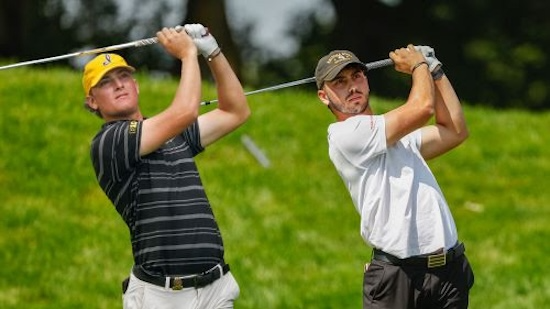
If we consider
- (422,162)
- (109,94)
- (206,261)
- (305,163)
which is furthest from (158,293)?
(305,163)

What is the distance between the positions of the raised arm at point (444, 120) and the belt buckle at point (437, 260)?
23.3 inches

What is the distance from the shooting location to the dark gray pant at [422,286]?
602 centimetres

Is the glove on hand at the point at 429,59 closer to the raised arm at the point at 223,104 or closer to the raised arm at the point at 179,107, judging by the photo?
the raised arm at the point at 223,104

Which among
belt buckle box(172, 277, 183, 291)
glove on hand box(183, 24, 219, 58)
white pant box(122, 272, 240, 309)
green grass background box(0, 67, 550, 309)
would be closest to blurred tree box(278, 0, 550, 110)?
green grass background box(0, 67, 550, 309)

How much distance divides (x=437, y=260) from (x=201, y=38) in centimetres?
154

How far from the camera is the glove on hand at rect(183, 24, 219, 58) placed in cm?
606

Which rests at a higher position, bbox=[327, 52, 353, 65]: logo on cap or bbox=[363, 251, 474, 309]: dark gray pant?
bbox=[327, 52, 353, 65]: logo on cap

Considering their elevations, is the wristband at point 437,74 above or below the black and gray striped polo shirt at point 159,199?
above

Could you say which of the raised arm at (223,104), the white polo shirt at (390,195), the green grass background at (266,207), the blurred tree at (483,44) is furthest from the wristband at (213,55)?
the blurred tree at (483,44)

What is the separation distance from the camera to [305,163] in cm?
1362

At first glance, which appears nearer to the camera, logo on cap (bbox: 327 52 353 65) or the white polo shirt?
the white polo shirt

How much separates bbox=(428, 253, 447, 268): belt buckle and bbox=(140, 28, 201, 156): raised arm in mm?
1297

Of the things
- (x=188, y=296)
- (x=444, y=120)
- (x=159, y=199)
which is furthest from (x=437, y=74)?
(x=188, y=296)

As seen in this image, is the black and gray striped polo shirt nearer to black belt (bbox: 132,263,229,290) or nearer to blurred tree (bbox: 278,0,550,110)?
black belt (bbox: 132,263,229,290)
